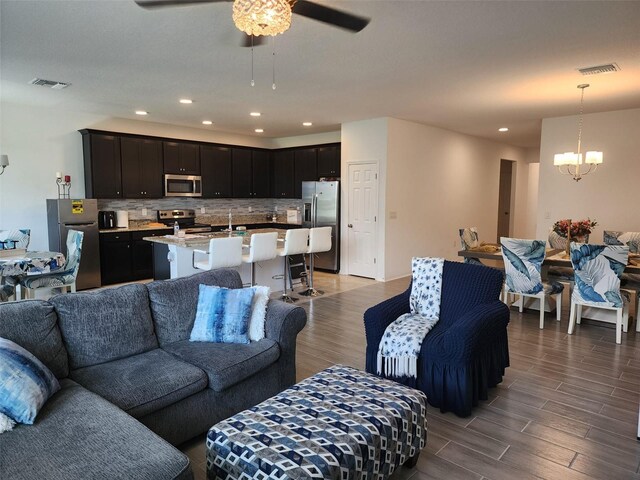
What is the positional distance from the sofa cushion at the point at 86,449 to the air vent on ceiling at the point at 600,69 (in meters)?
4.83

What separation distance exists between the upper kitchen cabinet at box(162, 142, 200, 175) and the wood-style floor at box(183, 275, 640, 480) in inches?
174

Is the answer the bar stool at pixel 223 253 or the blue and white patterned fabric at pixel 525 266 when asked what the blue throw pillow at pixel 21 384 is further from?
the blue and white patterned fabric at pixel 525 266

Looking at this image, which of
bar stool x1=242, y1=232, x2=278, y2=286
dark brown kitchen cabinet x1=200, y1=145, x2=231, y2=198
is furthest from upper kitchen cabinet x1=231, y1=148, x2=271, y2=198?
bar stool x1=242, y1=232, x2=278, y2=286

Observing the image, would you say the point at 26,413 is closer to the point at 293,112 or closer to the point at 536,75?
the point at 536,75

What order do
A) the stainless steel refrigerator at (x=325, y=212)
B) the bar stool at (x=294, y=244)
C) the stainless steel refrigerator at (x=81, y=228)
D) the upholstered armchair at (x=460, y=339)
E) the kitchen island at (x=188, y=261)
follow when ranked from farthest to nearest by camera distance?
the stainless steel refrigerator at (x=325, y=212) → the stainless steel refrigerator at (x=81, y=228) → the bar stool at (x=294, y=244) → the kitchen island at (x=188, y=261) → the upholstered armchair at (x=460, y=339)

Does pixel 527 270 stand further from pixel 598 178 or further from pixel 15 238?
pixel 15 238

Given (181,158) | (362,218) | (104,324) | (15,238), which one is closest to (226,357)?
(104,324)

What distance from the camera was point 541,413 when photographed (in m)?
2.78

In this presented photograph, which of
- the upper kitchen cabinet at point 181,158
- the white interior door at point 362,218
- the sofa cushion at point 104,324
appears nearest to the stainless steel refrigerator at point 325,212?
the white interior door at point 362,218

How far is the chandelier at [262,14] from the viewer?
211 centimetres

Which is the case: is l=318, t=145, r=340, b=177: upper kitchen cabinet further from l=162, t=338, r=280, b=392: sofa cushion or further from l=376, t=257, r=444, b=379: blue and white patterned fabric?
l=162, t=338, r=280, b=392: sofa cushion

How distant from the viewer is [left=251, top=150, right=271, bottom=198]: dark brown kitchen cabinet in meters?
8.86

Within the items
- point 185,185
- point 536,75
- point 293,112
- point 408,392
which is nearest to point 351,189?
point 293,112

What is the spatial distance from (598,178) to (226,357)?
259 inches
